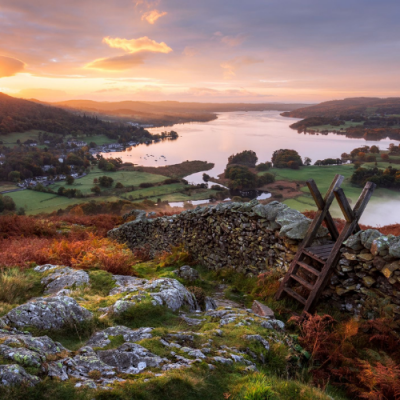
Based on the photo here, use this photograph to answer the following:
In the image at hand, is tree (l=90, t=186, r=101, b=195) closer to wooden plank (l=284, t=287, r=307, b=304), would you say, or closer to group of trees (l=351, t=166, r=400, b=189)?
group of trees (l=351, t=166, r=400, b=189)

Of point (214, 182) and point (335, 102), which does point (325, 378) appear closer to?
point (214, 182)

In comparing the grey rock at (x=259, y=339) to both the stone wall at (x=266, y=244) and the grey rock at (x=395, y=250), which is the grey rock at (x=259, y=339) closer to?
the stone wall at (x=266, y=244)

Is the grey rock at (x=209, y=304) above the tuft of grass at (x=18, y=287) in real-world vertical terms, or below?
below

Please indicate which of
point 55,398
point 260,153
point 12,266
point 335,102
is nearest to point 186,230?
point 12,266

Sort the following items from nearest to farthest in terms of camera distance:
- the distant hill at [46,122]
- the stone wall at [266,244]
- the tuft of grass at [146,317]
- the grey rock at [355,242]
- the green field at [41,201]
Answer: the tuft of grass at [146,317] → the stone wall at [266,244] → the grey rock at [355,242] → the green field at [41,201] → the distant hill at [46,122]

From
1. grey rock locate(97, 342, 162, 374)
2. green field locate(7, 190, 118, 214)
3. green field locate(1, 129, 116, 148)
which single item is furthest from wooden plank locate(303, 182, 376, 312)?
green field locate(1, 129, 116, 148)

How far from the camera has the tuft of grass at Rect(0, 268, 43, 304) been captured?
478cm

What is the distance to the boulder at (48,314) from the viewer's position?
11.8 ft

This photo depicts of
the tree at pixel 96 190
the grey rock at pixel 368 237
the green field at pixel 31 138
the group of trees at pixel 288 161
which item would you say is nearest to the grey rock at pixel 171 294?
the grey rock at pixel 368 237

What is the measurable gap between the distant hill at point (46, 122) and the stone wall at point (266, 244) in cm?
10091

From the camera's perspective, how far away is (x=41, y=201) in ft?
126

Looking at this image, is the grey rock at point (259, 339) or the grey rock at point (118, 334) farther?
the grey rock at point (259, 339)

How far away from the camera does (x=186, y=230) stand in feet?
37.3

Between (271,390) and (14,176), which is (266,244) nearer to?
(271,390)
